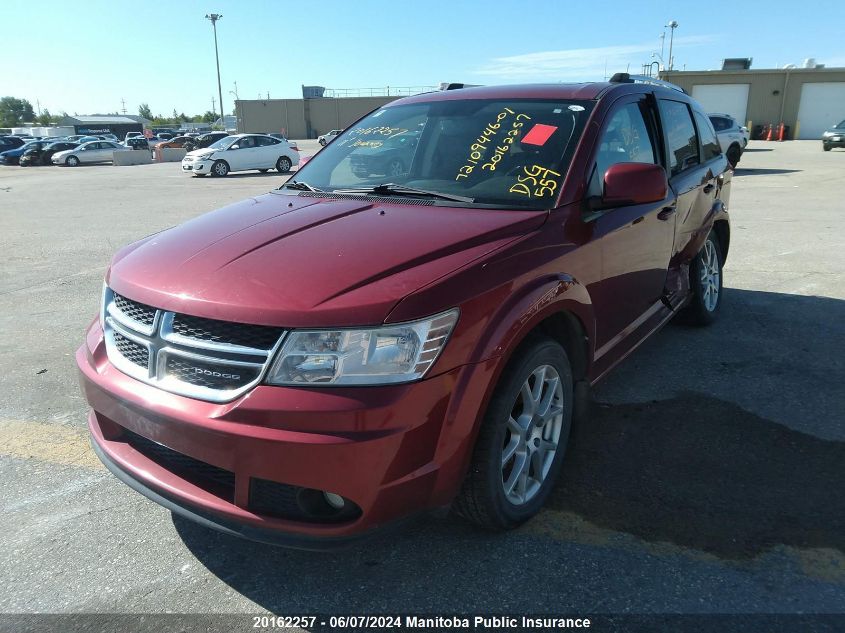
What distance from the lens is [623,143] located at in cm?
354

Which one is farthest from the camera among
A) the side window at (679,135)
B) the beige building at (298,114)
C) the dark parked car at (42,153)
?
the beige building at (298,114)

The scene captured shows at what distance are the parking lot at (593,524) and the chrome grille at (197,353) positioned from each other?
0.72 metres

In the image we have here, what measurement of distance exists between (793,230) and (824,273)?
2966 millimetres

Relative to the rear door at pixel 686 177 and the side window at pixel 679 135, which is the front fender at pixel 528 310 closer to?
the rear door at pixel 686 177

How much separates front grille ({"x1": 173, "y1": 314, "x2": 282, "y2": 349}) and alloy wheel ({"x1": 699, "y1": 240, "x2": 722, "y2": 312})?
3872 millimetres

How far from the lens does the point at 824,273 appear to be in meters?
6.86

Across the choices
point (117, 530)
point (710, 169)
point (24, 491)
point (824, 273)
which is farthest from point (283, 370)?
point (824, 273)

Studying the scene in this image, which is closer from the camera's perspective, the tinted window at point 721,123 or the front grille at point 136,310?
the front grille at point 136,310

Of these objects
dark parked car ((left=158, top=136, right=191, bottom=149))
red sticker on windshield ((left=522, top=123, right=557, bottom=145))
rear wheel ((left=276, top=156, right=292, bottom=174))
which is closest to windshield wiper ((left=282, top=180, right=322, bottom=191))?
red sticker on windshield ((left=522, top=123, right=557, bottom=145))

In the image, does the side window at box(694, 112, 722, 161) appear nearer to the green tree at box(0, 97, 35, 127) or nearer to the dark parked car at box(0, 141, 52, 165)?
the dark parked car at box(0, 141, 52, 165)

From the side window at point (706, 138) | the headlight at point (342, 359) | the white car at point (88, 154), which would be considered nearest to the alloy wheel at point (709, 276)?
the side window at point (706, 138)

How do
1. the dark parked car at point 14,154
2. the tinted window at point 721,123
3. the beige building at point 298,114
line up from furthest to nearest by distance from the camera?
1. the beige building at point 298,114
2. the dark parked car at point 14,154
3. the tinted window at point 721,123

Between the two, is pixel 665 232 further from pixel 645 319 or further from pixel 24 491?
pixel 24 491

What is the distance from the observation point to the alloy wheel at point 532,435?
103 inches
